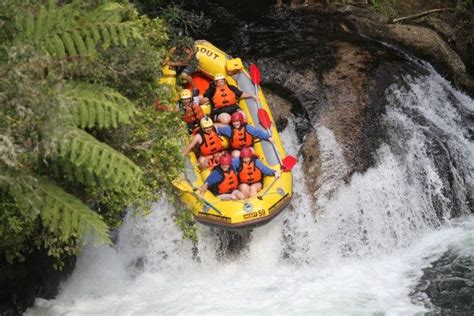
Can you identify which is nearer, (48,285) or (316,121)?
(48,285)

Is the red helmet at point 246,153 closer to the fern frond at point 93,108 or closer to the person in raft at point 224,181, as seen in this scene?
the person in raft at point 224,181

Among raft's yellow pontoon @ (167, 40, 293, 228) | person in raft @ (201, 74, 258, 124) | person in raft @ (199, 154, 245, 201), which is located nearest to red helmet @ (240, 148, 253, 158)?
person in raft @ (199, 154, 245, 201)

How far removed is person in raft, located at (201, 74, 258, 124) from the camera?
32.9ft

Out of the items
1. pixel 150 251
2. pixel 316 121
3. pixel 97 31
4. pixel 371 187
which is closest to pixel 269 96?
pixel 316 121

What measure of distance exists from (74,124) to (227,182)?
3.36m

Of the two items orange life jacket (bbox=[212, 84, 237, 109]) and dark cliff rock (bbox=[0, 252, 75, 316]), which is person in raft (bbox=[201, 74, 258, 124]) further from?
dark cliff rock (bbox=[0, 252, 75, 316])

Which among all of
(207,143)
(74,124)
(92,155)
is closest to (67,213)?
(92,155)

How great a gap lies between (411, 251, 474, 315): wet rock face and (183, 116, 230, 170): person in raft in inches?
124

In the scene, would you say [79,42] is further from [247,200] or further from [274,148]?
[274,148]

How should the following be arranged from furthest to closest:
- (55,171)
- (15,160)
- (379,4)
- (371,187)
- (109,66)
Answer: (379,4)
(371,187)
(109,66)
(55,171)
(15,160)

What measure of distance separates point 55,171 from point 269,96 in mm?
5285

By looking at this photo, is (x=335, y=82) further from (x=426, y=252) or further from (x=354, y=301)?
(x=354, y=301)

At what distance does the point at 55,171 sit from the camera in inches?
249

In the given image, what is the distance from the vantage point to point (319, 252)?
30.5 feet
